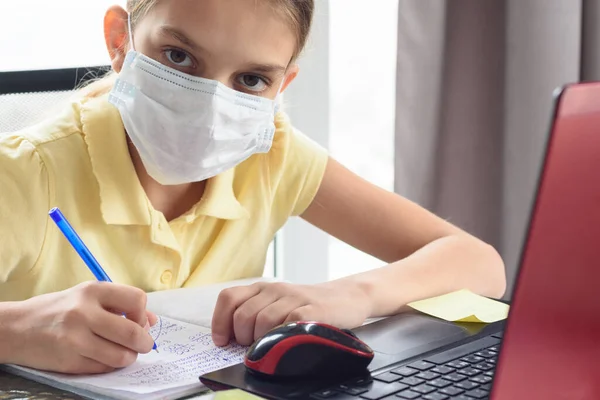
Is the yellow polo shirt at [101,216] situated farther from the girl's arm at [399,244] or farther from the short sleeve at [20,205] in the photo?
the girl's arm at [399,244]

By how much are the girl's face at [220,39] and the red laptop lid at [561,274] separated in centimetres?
58

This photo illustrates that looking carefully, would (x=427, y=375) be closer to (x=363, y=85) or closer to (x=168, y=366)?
(x=168, y=366)

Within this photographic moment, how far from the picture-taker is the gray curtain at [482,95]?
1529mm

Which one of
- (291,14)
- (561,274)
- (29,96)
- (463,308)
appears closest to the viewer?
(561,274)

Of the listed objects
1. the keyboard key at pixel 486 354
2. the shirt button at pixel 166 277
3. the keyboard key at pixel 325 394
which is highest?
the keyboard key at pixel 325 394

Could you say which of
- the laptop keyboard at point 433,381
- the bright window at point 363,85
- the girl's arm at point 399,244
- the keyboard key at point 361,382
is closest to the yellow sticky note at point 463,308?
the girl's arm at point 399,244

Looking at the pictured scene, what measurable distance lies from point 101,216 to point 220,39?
A: 28 centimetres

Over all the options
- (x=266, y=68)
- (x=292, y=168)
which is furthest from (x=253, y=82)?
(x=292, y=168)

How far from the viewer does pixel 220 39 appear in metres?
0.96

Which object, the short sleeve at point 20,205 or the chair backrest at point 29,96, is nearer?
the short sleeve at point 20,205

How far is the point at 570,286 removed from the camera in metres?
0.49

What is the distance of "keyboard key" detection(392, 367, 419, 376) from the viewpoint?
0.68m

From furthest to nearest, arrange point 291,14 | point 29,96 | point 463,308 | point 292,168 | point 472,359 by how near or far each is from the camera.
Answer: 1. point 292,168
2. point 29,96
3. point 291,14
4. point 463,308
5. point 472,359

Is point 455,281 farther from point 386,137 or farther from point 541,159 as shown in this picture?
point 386,137
